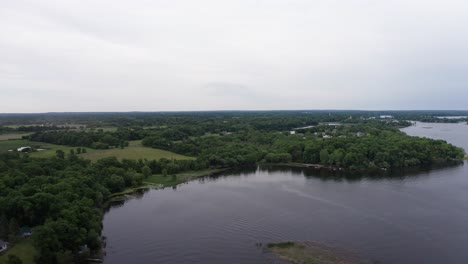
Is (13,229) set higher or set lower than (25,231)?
higher

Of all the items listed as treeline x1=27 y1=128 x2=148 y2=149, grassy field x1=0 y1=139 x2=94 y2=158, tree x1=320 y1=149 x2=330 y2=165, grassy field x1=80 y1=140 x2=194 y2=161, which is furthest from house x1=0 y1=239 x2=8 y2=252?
treeline x1=27 y1=128 x2=148 y2=149

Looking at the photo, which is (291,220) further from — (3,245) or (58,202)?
(3,245)

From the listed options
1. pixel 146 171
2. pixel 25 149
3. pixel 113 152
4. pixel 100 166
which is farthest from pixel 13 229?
pixel 25 149

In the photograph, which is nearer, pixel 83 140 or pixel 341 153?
pixel 341 153

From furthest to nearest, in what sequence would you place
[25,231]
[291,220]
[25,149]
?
[25,149] → [291,220] → [25,231]

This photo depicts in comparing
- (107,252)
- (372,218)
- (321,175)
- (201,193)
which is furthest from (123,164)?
(372,218)

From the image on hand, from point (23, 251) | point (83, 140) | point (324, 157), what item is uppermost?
point (83, 140)

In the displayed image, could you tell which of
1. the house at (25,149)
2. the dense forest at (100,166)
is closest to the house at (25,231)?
the dense forest at (100,166)
